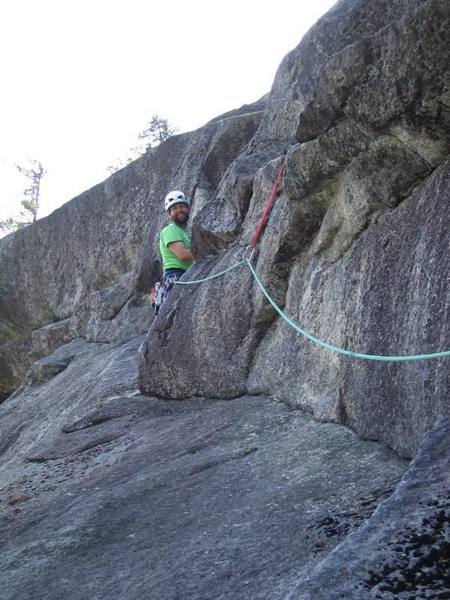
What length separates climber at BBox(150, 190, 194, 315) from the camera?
376 inches

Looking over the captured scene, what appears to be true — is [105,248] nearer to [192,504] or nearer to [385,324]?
[192,504]

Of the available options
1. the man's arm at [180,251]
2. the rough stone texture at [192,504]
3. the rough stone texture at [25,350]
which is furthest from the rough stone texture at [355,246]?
the rough stone texture at [25,350]

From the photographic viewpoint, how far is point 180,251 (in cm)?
950

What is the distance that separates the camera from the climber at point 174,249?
9.56 metres

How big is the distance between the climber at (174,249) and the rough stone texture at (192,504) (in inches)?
106

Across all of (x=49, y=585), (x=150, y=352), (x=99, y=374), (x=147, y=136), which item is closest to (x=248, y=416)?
(x=49, y=585)

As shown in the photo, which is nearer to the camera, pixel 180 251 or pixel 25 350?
pixel 180 251

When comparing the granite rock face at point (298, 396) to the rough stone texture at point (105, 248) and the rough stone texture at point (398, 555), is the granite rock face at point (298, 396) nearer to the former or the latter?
the rough stone texture at point (398, 555)

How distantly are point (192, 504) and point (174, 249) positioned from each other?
5.73 m

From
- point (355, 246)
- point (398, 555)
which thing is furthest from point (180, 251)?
point (398, 555)

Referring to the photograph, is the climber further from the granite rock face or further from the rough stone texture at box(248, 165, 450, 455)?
the rough stone texture at box(248, 165, 450, 455)


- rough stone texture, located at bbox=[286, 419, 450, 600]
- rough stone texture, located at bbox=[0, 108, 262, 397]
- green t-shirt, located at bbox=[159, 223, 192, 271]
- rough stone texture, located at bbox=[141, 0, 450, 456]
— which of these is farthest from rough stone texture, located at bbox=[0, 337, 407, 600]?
rough stone texture, located at bbox=[0, 108, 262, 397]

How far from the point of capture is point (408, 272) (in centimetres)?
413

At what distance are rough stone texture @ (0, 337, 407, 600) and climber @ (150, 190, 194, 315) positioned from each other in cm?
270
